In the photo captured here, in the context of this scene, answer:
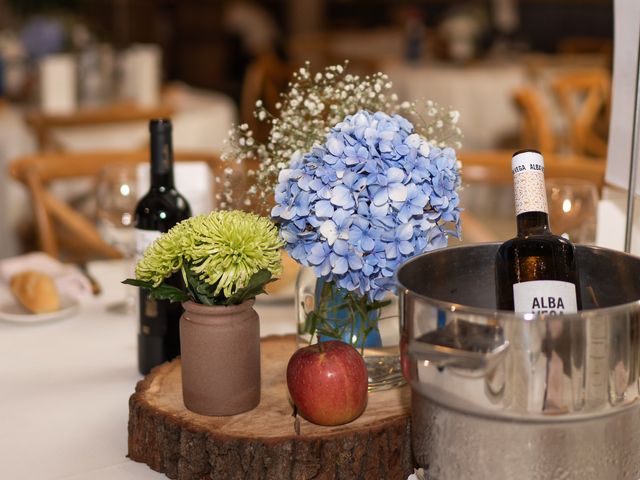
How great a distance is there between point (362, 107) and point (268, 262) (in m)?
0.28

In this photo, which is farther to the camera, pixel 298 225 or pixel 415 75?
pixel 415 75

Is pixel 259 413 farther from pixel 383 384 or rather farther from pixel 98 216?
pixel 98 216

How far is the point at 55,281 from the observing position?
1.68 metres

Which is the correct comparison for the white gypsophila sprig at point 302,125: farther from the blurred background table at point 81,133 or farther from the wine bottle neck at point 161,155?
the blurred background table at point 81,133

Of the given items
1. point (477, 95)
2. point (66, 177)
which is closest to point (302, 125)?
point (66, 177)

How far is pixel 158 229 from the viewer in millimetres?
1321

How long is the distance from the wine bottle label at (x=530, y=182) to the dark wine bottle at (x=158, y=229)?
464mm

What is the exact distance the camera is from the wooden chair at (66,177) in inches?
94.5

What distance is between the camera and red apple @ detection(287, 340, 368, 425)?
98 cm

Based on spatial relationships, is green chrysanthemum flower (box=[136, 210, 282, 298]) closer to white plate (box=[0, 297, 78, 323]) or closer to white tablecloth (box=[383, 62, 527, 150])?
white plate (box=[0, 297, 78, 323])

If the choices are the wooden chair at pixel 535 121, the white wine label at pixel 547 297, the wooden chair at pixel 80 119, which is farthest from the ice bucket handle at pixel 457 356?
the wooden chair at pixel 535 121

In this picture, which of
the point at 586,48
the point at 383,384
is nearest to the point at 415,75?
the point at 586,48

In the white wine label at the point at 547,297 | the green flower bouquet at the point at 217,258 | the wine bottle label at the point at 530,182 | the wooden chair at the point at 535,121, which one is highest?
the wooden chair at the point at 535,121

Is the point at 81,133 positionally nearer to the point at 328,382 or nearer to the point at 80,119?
the point at 80,119
